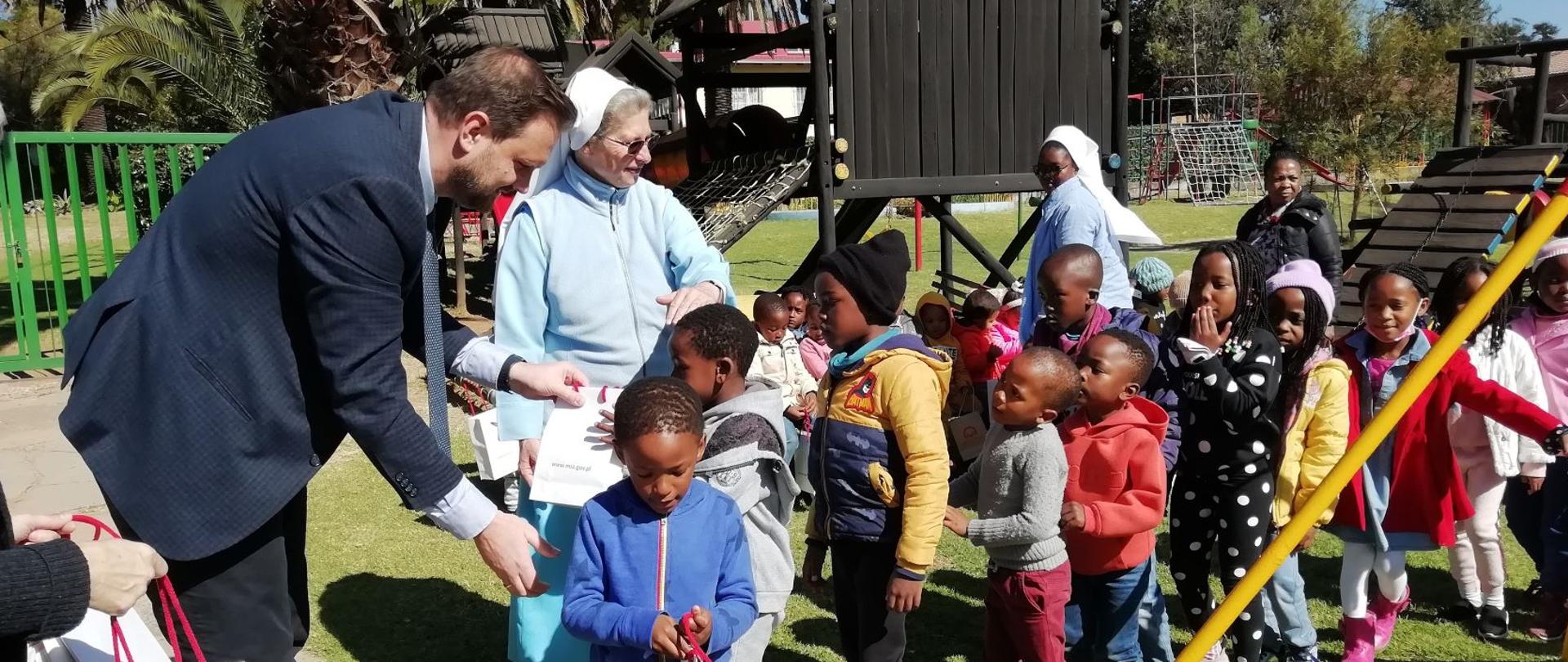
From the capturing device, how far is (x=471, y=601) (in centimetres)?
492

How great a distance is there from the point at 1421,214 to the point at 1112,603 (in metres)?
7.01

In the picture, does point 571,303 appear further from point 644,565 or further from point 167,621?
point 167,621

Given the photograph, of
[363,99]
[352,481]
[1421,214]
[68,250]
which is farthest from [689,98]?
[68,250]

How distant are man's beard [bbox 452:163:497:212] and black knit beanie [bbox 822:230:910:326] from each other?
115 cm

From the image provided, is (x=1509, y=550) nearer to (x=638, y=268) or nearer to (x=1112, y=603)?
(x=1112, y=603)

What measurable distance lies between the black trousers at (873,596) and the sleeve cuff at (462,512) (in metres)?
1.28

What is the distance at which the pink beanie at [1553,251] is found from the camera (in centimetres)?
442

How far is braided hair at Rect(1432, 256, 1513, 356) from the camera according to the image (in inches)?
173

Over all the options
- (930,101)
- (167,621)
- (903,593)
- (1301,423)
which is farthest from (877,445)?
(930,101)

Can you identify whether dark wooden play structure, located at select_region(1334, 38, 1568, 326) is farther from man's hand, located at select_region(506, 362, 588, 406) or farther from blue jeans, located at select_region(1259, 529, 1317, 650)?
man's hand, located at select_region(506, 362, 588, 406)

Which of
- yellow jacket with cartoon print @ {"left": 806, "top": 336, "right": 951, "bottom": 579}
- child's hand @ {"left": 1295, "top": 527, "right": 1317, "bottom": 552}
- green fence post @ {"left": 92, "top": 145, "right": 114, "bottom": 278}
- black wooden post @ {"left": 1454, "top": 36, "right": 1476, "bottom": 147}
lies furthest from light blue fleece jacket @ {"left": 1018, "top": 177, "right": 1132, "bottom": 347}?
green fence post @ {"left": 92, "top": 145, "right": 114, "bottom": 278}

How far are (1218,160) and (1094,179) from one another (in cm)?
2897

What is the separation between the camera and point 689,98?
9.54 meters

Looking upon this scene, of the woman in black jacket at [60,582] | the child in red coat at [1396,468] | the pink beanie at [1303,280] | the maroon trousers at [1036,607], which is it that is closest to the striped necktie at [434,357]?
the woman in black jacket at [60,582]
